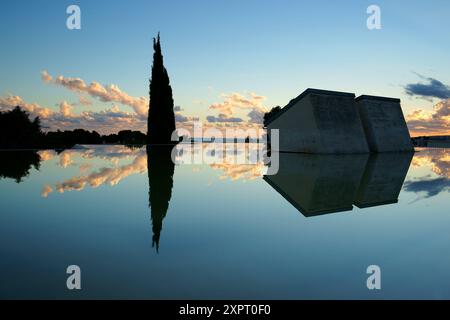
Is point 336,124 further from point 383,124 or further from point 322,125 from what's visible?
point 383,124

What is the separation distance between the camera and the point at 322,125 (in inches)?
862

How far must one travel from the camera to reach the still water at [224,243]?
2.50 meters

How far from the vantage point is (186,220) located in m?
4.59

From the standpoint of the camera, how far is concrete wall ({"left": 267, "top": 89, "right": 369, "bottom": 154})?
22.0 m

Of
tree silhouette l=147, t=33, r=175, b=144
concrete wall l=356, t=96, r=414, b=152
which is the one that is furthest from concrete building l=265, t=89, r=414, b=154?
tree silhouette l=147, t=33, r=175, b=144

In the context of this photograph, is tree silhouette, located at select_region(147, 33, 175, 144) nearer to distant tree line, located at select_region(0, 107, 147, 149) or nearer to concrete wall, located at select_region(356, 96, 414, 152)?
distant tree line, located at select_region(0, 107, 147, 149)

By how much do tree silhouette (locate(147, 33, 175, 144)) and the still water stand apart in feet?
97.3

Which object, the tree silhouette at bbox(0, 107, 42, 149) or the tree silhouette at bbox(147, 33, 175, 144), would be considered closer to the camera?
the tree silhouette at bbox(0, 107, 42, 149)

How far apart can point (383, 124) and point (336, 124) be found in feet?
25.5

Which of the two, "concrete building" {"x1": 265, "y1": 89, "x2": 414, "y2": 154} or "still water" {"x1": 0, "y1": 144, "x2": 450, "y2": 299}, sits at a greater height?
"concrete building" {"x1": 265, "y1": 89, "x2": 414, "y2": 154}

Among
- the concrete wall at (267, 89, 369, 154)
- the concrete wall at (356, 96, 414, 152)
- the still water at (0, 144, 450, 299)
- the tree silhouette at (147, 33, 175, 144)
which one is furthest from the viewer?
the tree silhouette at (147, 33, 175, 144)

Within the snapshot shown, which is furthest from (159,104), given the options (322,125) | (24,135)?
(322,125)

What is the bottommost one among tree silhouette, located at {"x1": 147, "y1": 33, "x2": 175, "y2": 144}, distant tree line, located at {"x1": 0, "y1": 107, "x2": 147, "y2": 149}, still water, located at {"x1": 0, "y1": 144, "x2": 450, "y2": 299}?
still water, located at {"x1": 0, "y1": 144, "x2": 450, "y2": 299}

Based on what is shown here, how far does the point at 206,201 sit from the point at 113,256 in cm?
308
